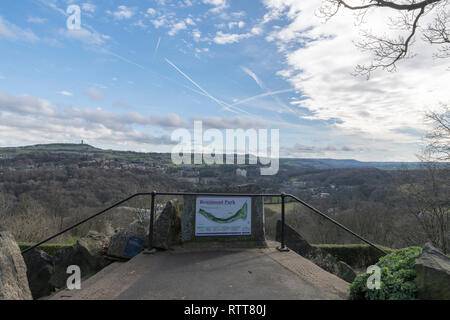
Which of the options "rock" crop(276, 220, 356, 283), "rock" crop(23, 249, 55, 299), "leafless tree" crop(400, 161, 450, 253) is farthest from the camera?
"leafless tree" crop(400, 161, 450, 253)

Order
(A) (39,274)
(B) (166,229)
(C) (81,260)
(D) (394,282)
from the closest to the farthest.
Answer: (D) (394,282)
(B) (166,229)
(C) (81,260)
(A) (39,274)

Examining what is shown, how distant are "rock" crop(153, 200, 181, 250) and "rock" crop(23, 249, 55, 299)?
2.75 meters

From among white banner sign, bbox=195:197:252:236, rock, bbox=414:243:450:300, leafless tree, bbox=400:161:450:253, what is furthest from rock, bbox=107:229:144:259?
leafless tree, bbox=400:161:450:253

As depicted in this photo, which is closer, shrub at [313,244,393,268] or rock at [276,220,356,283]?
rock at [276,220,356,283]

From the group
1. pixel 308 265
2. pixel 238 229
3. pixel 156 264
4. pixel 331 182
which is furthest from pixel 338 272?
pixel 331 182

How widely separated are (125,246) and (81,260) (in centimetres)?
122

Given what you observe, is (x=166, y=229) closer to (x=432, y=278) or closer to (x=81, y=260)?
(x=81, y=260)

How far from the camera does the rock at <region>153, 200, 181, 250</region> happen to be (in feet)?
19.2

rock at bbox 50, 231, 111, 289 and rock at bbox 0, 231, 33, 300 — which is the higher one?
rock at bbox 0, 231, 33, 300

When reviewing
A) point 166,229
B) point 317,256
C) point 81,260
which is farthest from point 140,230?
point 317,256

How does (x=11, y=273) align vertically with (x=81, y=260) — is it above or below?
above

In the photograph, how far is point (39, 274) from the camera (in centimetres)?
661

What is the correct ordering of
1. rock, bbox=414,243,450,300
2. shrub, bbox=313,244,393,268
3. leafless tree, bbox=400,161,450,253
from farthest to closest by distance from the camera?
leafless tree, bbox=400,161,450,253 < shrub, bbox=313,244,393,268 < rock, bbox=414,243,450,300

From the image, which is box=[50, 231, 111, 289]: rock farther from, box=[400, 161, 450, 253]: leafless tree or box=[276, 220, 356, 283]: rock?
box=[400, 161, 450, 253]: leafless tree
